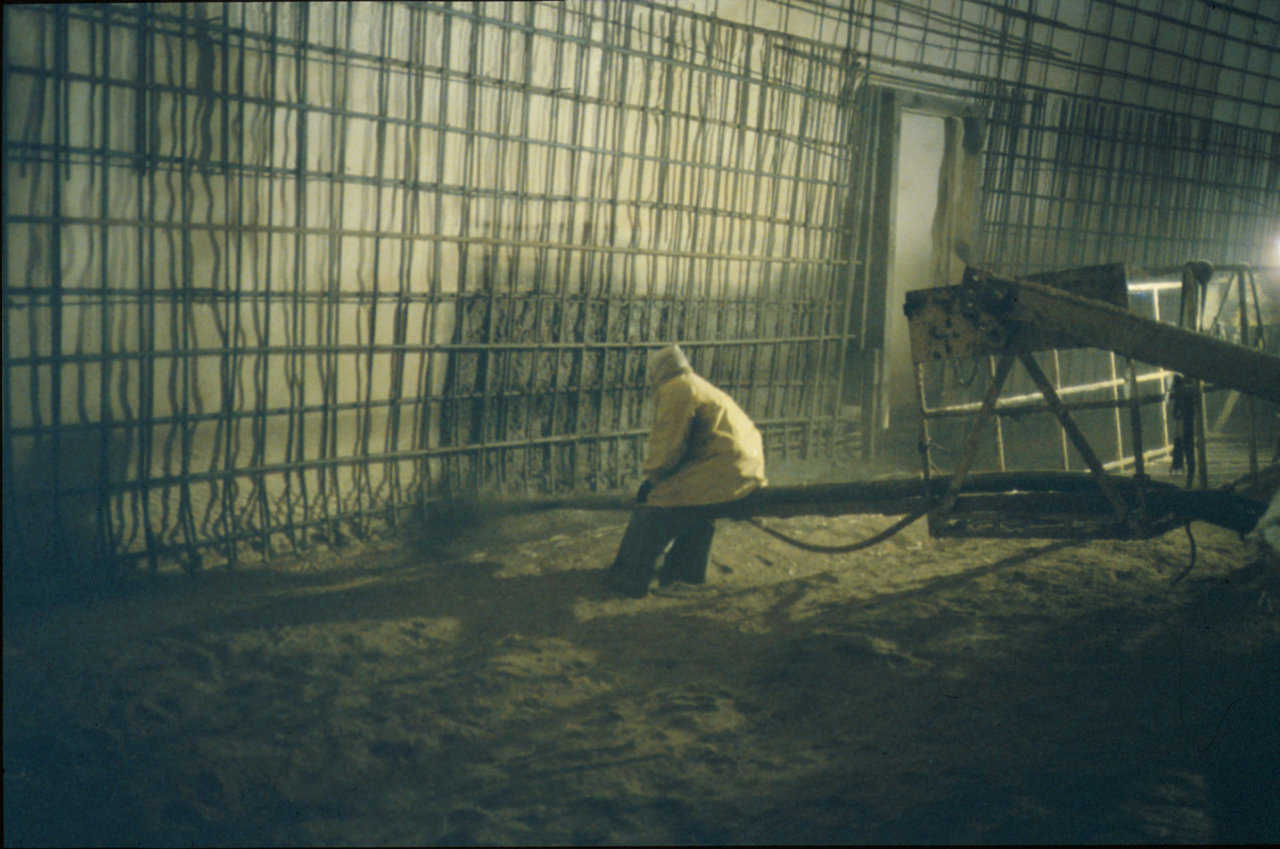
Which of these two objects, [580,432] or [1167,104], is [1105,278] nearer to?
[580,432]

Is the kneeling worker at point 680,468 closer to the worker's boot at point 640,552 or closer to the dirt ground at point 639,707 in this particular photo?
the worker's boot at point 640,552

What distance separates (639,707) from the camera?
13.8 ft

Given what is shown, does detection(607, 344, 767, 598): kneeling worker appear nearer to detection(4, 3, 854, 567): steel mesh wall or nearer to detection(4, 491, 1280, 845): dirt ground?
detection(4, 491, 1280, 845): dirt ground

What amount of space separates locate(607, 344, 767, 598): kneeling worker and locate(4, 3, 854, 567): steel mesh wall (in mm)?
1359

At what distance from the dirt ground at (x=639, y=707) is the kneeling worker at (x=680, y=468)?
29cm

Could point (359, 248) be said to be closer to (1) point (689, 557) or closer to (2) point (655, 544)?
(2) point (655, 544)

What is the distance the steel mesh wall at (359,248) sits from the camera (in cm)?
479

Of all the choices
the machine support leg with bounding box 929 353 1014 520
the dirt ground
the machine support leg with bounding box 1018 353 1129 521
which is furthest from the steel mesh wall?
the machine support leg with bounding box 1018 353 1129 521

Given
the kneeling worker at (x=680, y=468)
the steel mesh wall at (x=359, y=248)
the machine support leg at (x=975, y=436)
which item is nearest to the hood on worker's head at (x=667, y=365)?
the kneeling worker at (x=680, y=468)

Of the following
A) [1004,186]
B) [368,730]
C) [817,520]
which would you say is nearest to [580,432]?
[817,520]

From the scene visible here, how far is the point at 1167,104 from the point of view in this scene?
11.8m

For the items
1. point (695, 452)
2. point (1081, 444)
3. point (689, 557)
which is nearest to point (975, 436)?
point (1081, 444)

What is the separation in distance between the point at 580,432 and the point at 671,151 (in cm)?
217

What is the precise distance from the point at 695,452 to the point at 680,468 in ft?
0.41
